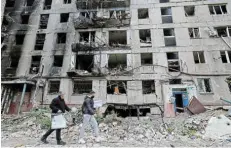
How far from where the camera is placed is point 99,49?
19.9m

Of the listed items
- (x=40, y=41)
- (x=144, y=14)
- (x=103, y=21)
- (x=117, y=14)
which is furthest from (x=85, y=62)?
(x=144, y=14)

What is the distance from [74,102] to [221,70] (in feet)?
46.9

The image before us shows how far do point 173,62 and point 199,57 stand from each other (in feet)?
8.58

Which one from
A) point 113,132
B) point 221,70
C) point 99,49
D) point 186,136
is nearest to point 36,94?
point 99,49

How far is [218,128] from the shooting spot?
10875mm

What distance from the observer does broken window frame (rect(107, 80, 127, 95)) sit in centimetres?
1820

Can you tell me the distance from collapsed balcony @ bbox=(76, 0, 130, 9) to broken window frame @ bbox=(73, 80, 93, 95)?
9.33 meters

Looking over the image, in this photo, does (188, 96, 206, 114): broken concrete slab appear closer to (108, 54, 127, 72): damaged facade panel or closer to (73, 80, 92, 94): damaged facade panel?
(108, 54, 127, 72): damaged facade panel

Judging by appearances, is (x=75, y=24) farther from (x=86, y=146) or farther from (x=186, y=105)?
(x=86, y=146)

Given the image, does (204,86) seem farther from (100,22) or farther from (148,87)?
(100,22)

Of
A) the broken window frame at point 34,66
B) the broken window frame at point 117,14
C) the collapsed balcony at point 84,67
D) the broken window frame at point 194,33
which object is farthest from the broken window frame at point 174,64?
the broken window frame at point 34,66

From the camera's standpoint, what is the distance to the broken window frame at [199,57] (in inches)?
730

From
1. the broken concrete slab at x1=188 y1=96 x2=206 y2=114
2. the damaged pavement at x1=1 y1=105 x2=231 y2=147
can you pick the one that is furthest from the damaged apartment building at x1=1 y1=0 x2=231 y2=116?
the damaged pavement at x1=1 y1=105 x2=231 y2=147

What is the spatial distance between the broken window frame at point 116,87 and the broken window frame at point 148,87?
1.87 meters
